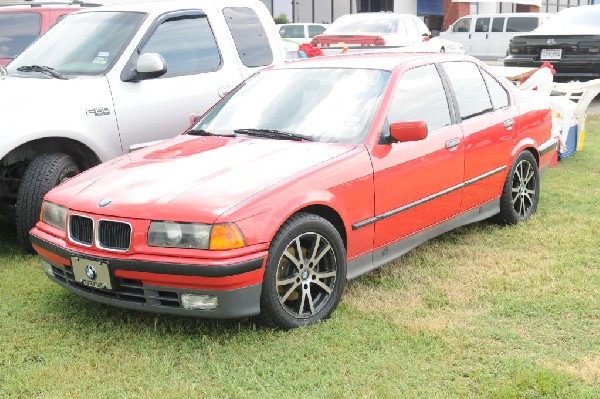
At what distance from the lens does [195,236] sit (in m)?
3.80

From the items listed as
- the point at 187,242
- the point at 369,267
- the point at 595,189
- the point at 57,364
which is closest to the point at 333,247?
the point at 369,267

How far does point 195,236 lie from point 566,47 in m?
10.4

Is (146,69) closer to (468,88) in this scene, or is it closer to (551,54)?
(468,88)

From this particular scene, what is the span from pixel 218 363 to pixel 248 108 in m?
2.05

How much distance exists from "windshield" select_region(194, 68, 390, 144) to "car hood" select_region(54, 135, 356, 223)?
168mm

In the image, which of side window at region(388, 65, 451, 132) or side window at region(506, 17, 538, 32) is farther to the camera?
side window at region(506, 17, 538, 32)

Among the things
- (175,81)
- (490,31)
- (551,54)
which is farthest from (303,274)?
(490,31)

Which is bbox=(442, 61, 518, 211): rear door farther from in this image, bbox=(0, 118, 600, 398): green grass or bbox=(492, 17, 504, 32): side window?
bbox=(492, 17, 504, 32): side window

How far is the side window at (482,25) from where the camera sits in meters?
28.6

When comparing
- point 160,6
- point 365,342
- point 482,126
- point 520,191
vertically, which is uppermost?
point 160,6

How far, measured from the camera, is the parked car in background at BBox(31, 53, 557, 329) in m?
3.84

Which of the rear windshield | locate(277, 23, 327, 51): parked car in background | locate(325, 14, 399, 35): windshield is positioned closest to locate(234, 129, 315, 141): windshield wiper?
the rear windshield

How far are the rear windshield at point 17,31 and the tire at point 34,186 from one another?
378 cm

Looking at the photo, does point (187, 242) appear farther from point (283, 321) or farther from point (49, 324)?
point (49, 324)
